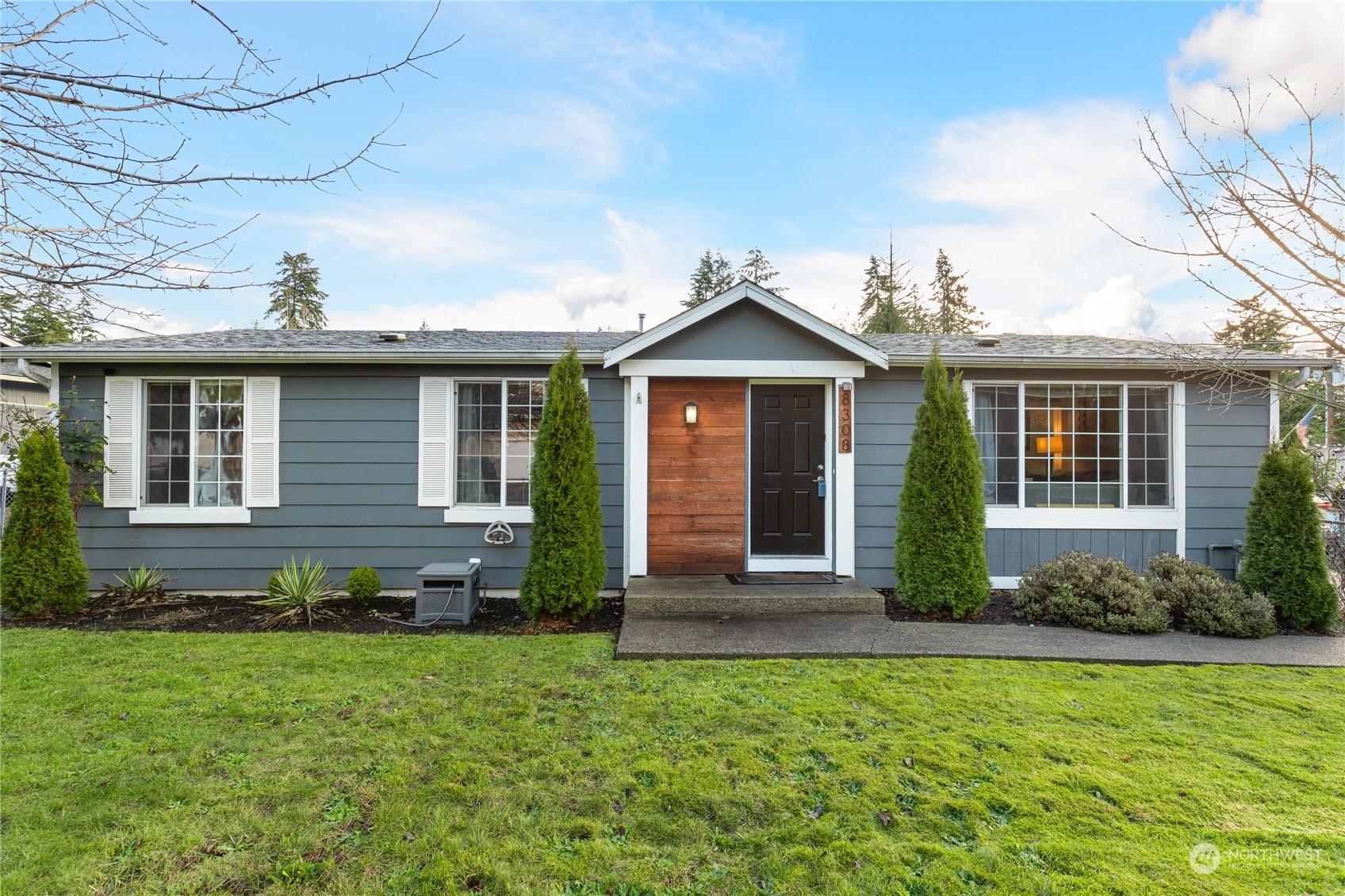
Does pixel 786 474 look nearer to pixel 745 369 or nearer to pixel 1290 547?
pixel 745 369

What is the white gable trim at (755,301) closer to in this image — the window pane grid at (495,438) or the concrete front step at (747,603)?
the window pane grid at (495,438)

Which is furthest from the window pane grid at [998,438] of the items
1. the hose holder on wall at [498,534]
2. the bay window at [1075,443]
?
the hose holder on wall at [498,534]

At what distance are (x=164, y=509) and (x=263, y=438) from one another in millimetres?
1243

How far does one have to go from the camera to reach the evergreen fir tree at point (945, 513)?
545 centimetres

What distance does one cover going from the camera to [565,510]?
529 cm

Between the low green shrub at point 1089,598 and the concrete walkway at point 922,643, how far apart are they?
130mm

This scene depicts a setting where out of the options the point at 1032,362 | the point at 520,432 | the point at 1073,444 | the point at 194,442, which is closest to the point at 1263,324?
the point at 1032,362

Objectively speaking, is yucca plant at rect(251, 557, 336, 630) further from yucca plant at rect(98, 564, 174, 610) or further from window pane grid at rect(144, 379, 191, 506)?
window pane grid at rect(144, 379, 191, 506)

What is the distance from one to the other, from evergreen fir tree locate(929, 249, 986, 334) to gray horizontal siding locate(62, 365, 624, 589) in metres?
24.3

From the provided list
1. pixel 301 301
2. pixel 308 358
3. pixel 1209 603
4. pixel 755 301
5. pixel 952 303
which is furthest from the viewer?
pixel 952 303

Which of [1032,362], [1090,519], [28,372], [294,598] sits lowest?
[294,598]

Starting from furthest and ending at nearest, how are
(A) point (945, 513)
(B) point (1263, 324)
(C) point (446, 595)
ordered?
(C) point (446, 595), (A) point (945, 513), (B) point (1263, 324)

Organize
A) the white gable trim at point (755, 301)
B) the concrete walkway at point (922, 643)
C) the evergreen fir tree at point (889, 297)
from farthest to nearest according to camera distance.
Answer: the evergreen fir tree at point (889, 297) → the white gable trim at point (755, 301) → the concrete walkway at point (922, 643)

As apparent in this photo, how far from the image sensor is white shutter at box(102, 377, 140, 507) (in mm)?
6176
